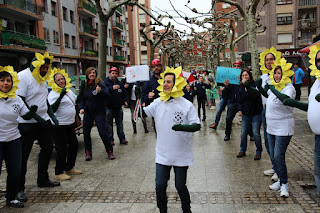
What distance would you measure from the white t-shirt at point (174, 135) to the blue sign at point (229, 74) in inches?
160

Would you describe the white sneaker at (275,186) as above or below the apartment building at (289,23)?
below

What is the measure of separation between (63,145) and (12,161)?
4.07 ft

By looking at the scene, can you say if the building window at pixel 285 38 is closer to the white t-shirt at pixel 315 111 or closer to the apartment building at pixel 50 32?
the apartment building at pixel 50 32

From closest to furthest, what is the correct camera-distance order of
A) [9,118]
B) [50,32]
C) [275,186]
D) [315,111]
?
[315,111] → [9,118] → [275,186] → [50,32]

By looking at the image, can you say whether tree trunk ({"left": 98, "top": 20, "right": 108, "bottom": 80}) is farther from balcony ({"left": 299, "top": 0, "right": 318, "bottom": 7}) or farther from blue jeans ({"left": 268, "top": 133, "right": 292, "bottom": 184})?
balcony ({"left": 299, "top": 0, "right": 318, "bottom": 7})

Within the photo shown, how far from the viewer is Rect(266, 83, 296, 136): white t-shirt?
14.8ft

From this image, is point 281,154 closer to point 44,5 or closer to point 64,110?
point 64,110

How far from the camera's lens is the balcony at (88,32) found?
39884mm

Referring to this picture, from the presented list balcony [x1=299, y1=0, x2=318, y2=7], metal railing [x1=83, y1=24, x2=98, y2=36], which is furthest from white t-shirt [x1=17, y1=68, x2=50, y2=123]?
balcony [x1=299, y1=0, x2=318, y2=7]

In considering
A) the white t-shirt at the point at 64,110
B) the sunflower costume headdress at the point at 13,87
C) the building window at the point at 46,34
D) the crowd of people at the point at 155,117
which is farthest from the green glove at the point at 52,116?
the building window at the point at 46,34

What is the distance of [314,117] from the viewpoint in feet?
11.7

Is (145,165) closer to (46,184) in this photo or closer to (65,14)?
(46,184)

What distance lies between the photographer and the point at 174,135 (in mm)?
3594

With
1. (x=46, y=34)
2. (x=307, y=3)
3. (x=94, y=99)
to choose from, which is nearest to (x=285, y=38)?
(x=307, y=3)
